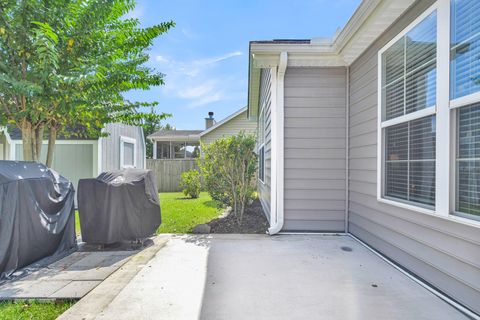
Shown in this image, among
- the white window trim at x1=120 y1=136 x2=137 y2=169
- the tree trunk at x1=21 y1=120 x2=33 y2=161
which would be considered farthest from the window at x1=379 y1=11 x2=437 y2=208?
the white window trim at x1=120 y1=136 x2=137 y2=169

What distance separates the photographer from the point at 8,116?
4.11 m

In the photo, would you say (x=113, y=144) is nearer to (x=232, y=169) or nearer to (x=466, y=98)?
(x=232, y=169)

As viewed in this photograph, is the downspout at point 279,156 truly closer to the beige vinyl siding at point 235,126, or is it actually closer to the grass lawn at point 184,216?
the grass lawn at point 184,216

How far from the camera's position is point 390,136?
323cm

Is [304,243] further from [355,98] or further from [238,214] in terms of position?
[355,98]

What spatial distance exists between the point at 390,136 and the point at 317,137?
1326 millimetres

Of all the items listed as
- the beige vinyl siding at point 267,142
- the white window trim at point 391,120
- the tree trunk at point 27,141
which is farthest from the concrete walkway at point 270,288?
the tree trunk at point 27,141

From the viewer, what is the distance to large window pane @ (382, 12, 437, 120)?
2473 millimetres

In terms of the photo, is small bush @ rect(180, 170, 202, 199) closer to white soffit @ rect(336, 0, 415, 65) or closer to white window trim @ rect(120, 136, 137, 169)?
white window trim @ rect(120, 136, 137, 169)

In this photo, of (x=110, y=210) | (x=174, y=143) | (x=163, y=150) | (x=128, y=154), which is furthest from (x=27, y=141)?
(x=163, y=150)

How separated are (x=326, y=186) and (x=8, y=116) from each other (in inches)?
207

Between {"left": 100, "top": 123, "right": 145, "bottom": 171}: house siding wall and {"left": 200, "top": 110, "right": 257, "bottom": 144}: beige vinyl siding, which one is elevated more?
{"left": 200, "top": 110, "right": 257, "bottom": 144}: beige vinyl siding

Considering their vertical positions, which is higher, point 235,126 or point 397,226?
point 235,126

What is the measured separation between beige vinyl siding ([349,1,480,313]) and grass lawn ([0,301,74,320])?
3429mm
